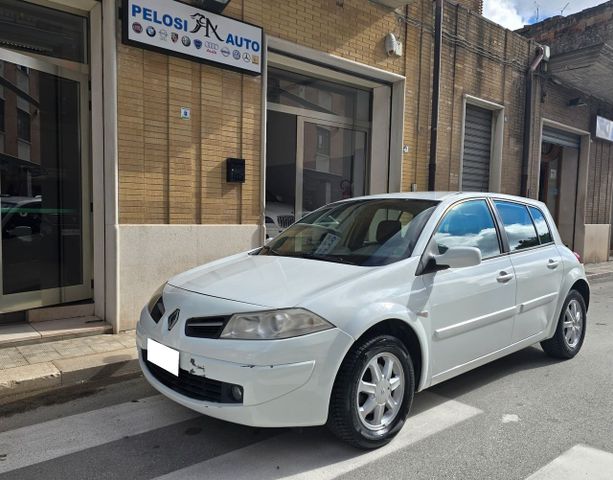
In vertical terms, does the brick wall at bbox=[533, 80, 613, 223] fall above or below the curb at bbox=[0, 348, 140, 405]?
above

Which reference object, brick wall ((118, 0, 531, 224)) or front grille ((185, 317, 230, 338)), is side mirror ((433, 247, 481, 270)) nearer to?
front grille ((185, 317, 230, 338))

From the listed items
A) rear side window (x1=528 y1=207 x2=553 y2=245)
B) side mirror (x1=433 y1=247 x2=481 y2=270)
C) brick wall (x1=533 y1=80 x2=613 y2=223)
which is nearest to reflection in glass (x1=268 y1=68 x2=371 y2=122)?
rear side window (x1=528 y1=207 x2=553 y2=245)

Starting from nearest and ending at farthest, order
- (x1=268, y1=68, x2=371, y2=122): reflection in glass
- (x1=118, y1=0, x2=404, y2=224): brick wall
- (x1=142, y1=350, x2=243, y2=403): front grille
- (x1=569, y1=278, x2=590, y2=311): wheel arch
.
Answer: (x1=142, y1=350, x2=243, y2=403): front grille
(x1=569, y1=278, x2=590, y2=311): wheel arch
(x1=118, y1=0, x2=404, y2=224): brick wall
(x1=268, y1=68, x2=371, y2=122): reflection in glass

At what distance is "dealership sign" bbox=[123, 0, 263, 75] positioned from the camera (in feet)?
18.3

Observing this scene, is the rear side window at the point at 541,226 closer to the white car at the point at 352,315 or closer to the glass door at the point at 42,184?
the white car at the point at 352,315

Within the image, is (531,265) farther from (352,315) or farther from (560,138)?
(560,138)

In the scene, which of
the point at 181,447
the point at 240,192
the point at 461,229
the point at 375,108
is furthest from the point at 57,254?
the point at 375,108

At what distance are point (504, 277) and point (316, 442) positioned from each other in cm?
203

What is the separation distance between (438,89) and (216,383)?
26.8ft

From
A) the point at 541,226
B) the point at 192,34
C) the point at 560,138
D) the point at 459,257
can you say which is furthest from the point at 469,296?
the point at 560,138

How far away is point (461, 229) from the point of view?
154 inches

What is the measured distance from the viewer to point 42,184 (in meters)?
5.78

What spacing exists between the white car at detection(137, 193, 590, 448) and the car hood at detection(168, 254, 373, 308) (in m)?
0.01

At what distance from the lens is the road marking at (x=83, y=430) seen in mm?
3057
